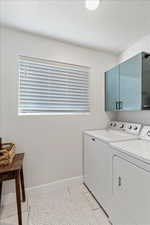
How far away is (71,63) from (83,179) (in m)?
2.00

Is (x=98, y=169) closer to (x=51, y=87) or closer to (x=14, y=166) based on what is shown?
(x=14, y=166)

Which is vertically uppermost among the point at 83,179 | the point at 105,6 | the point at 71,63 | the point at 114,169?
the point at 105,6

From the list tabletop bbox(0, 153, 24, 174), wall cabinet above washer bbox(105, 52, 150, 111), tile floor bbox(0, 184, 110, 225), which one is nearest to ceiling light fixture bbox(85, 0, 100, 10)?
wall cabinet above washer bbox(105, 52, 150, 111)

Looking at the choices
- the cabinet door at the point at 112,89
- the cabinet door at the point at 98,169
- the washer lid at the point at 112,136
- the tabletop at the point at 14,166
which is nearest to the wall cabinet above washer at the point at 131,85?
the cabinet door at the point at 112,89

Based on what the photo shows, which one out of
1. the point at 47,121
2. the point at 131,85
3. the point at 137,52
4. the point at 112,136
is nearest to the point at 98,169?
the point at 112,136

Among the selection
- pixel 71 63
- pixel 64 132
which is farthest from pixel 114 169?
pixel 71 63

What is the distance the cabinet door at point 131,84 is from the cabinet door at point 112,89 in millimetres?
107

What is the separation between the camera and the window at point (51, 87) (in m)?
1.80

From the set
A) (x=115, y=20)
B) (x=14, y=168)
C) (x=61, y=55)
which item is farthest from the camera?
(x=61, y=55)

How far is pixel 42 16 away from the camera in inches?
56.9

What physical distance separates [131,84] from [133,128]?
2.13 feet

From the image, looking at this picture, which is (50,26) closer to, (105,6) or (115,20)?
(105,6)

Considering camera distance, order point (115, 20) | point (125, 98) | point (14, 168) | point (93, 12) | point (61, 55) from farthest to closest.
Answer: point (61, 55), point (125, 98), point (115, 20), point (93, 12), point (14, 168)

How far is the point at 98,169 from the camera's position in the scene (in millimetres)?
1605
